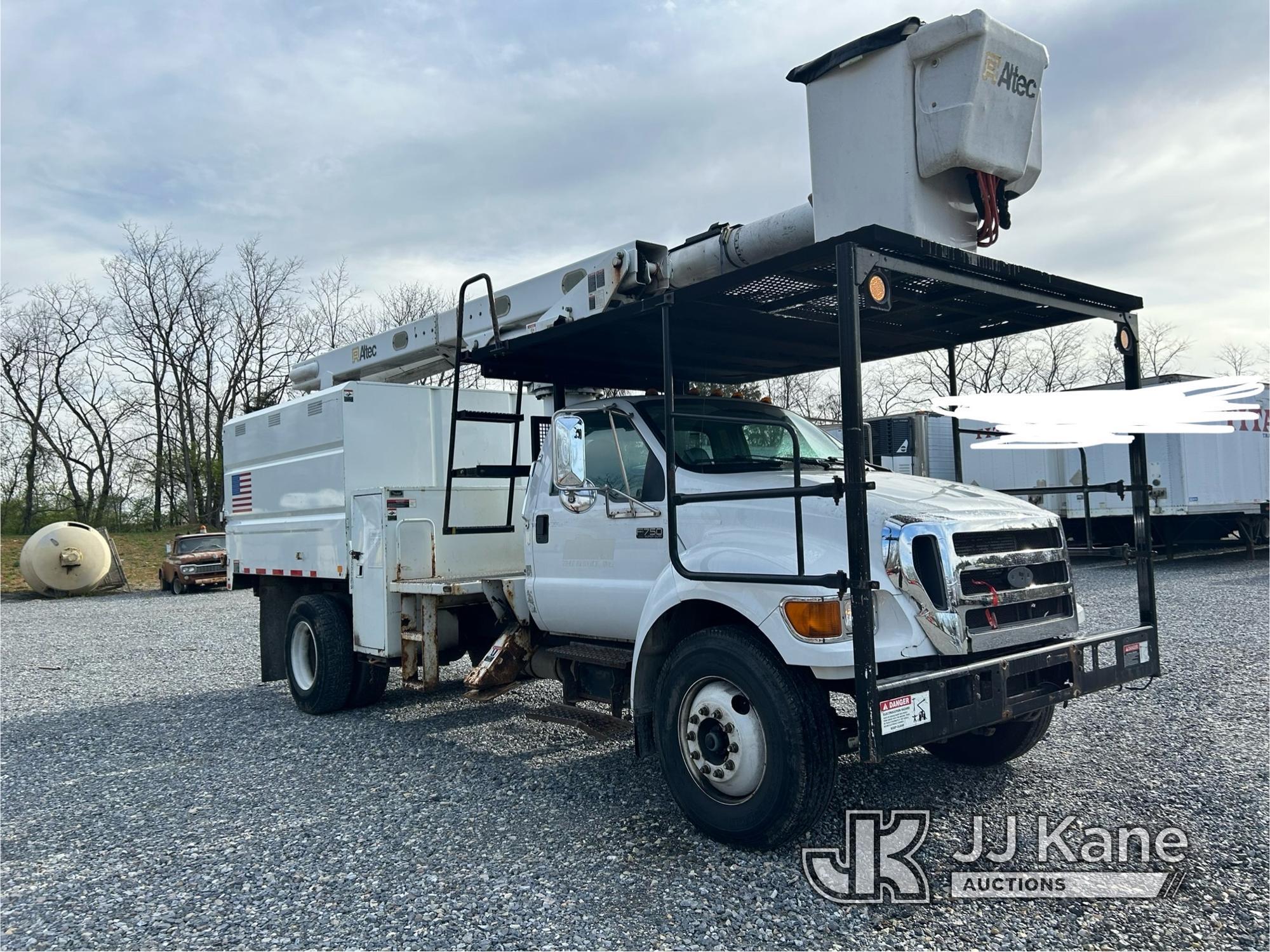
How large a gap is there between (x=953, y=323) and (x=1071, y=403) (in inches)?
34.3

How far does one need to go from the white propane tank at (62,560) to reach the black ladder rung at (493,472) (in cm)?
1856

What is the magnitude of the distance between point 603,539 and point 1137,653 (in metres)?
2.87

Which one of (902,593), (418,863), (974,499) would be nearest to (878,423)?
(974,499)

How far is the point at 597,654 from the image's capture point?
545cm

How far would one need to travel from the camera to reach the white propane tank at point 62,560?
846 inches

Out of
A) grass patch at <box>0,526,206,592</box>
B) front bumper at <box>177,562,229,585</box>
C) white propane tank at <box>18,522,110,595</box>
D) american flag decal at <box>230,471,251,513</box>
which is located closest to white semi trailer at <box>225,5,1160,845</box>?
american flag decal at <box>230,471,251,513</box>

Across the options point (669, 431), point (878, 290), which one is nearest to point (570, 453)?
point (669, 431)

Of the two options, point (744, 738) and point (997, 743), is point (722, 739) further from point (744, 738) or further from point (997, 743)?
point (997, 743)

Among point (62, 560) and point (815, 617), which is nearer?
point (815, 617)

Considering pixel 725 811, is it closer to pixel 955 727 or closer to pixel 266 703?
pixel 955 727

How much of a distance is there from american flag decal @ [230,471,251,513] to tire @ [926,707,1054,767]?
6.43 meters

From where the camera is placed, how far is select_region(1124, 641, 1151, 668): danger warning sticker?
15.8 ft

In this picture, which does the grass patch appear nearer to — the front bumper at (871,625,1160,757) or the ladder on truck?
the ladder on truck

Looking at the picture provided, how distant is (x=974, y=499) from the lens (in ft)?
15.5
